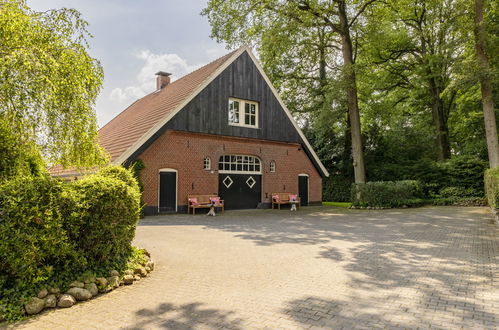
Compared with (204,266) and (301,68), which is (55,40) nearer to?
(204,266)

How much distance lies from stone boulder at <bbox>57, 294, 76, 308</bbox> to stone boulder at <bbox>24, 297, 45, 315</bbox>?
188 mm

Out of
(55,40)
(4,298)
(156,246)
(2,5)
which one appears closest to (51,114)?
(55,40)

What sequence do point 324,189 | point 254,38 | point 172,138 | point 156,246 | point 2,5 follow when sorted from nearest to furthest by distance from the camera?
1. point 2,5
2. point 156,246
3. point 172,138
4. point 254,38
5. point 324,189

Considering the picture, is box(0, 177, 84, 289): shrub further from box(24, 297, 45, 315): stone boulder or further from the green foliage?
the green foliage

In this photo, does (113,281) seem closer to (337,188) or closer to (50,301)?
(50,301)

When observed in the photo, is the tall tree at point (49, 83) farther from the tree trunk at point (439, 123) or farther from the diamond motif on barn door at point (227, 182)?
the tree trunk at point (439, 123)

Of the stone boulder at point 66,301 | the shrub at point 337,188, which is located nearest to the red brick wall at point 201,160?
the shrub at point 337,188

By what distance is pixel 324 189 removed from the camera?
89.6ft

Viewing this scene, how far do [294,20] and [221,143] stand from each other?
8485mm

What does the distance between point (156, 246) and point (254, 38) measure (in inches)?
662

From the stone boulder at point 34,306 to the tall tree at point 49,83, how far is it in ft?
7.03

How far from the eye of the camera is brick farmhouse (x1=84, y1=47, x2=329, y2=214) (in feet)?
48.1

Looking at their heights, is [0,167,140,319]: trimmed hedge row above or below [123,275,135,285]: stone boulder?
above

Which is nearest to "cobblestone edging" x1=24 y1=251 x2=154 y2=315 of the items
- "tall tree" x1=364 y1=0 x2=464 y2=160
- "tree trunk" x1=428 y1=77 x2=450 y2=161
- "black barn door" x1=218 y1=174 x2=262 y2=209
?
"black barn door" x1=218 y1=174 x2=262 y2=209
